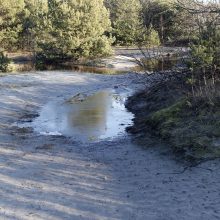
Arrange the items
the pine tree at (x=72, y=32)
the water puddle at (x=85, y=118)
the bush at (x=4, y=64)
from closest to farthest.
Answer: the water puddle at (x=85, y=118) < the bush at (x=4, y=64) < the pine tree at (x=72, y=32)

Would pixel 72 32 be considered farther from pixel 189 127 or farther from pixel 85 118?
pixel 189 127

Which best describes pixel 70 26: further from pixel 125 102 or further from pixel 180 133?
pixel 180 133

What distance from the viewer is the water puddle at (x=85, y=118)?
14.4 meters

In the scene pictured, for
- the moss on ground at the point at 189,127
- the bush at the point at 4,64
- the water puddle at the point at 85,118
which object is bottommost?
the water puddle at the point at 85,118

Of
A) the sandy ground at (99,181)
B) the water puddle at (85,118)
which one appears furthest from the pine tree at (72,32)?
the sandy ground at (99,181)

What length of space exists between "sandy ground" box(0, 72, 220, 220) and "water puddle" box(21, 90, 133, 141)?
2.75ft

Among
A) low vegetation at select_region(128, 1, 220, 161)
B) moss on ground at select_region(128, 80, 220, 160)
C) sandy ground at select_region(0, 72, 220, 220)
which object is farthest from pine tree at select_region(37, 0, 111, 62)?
sandy ground at select_region(0, 72, 220, 220)

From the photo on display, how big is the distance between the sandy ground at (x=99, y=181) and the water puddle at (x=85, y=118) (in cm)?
84

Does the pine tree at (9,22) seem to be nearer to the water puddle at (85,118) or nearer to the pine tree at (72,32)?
the pine tree at (72,32)

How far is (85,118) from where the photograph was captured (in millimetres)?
16609

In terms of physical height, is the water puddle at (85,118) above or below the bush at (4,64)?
below

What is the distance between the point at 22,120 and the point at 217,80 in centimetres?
743

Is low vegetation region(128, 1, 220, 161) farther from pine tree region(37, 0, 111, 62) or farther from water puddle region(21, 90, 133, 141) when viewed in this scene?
pine tree region(37, 0, 111, 62)

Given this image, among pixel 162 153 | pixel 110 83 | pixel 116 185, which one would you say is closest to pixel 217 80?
pixel 162 153
